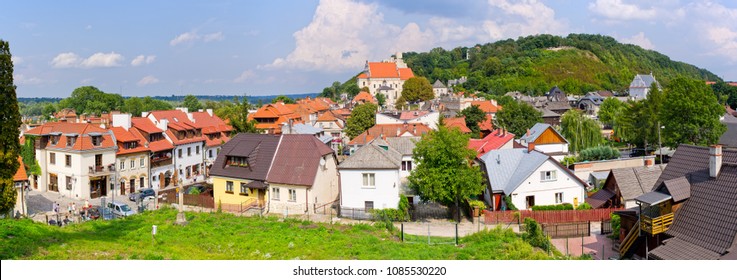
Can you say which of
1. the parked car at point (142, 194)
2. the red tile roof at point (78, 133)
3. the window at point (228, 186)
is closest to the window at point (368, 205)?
the window at point (228, 186)

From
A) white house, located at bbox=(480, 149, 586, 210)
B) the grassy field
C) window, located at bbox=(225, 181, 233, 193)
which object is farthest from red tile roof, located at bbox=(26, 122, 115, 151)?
white house, located at bbox=(480, 149, 586, 210)

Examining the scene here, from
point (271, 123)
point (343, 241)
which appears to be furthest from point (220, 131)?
point (343, 241)

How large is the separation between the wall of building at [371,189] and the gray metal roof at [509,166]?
20.1 ft

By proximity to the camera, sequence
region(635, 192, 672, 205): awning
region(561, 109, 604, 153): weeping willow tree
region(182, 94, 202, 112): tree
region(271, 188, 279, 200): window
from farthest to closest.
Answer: region(182, 94, 202, 112): tree
region(561, 109, 604, 153): weeping willow tree
region(271, 188, 279, 200): window
region(635, 192, 672, 205): awning

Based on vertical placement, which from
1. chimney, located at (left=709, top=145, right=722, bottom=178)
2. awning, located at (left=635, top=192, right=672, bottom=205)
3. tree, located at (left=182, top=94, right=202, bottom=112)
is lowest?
awning, located at (left=635, top=192, right=672, bottom=205)

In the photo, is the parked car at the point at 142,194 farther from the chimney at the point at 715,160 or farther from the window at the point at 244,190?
the chimney at the point at 715,160

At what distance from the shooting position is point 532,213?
95.1 feet

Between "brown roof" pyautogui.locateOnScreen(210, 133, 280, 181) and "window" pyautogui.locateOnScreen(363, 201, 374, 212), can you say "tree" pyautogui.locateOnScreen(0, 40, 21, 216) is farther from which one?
"window" pyautogui.locateOnScreen(363, 201, 374, 212)

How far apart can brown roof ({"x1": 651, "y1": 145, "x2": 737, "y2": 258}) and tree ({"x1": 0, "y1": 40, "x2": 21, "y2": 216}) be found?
2252 centimetres

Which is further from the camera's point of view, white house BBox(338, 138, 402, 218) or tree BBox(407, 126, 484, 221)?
white house BBox(338, 138, 402, 218)

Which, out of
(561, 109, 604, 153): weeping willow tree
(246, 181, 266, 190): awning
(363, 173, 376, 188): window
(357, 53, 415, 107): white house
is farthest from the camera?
(357, 53, 415, 107): white house

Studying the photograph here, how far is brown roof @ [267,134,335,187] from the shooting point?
3309 centimetres

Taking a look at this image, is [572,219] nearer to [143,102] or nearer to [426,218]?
[426,218]
